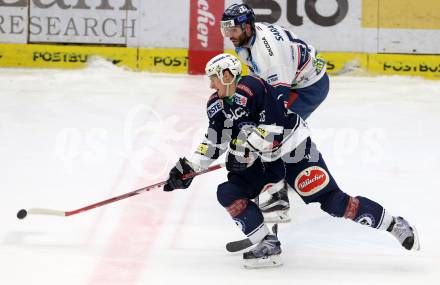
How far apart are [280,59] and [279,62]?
5cm

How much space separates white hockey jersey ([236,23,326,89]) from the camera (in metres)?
5.51

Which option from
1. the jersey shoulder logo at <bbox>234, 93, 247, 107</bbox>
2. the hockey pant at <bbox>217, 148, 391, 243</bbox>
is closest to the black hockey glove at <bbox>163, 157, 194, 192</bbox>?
the hockey pant at <bbox>217, 148, 391, 243</bbox>

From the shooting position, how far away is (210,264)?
4801 millimetres

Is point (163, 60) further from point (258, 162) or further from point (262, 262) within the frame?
point (262, 262)

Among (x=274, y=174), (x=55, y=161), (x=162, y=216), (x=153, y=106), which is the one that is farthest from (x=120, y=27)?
(x=274, y=174)

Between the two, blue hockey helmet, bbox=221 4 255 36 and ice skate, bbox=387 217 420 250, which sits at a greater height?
blue hockey helmet, bbox=221 4 255 36

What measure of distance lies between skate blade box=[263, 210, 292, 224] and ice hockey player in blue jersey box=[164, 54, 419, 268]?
2.32 ft

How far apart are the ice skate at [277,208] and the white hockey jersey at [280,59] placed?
66cm

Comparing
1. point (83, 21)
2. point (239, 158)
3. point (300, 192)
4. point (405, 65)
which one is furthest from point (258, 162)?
point (83, 21)

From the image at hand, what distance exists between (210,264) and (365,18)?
493 centimetres

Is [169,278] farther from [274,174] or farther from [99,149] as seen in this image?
[99,149]

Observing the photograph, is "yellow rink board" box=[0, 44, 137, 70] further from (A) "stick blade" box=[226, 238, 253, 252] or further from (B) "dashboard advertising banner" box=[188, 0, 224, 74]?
(A) "stick blade" box=[226, 238, 253, 252]

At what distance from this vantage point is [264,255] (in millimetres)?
4723

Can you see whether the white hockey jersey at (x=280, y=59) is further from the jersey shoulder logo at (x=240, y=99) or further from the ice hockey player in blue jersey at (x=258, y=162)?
the jersey shoulder logo at (x=240, y=99)
